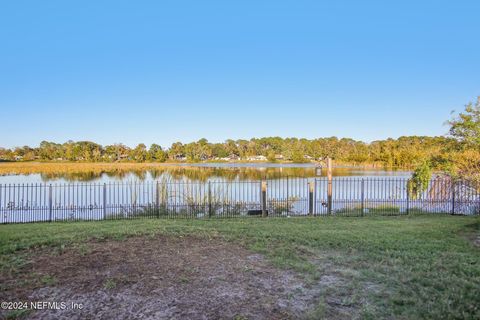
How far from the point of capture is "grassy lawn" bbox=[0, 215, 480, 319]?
3.84 m

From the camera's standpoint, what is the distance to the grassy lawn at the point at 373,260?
3840 millimetres

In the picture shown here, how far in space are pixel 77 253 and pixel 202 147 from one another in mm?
92285

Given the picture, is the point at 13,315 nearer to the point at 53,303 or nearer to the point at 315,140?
the point at 53,303

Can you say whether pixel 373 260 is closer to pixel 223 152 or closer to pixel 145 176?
pixel 145 176

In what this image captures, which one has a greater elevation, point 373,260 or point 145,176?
point 373,260

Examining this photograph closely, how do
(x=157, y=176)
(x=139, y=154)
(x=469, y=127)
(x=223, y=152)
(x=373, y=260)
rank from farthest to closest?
1. (x=223, y=152)
2. (x=139, y=154)
3. (x=157, y=176)
4. (x=469, y=127)
5. (x=373, y=260)

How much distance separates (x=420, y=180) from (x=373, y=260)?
583 inches

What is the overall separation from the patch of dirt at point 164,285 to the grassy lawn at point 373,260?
0.40 m

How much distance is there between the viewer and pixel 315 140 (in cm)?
10044

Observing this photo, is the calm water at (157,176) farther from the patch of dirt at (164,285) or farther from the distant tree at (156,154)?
the distant tree at (156,154)

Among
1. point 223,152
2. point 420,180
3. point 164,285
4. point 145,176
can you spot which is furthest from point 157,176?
point 223,152

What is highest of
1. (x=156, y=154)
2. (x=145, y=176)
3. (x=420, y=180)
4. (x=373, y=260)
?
(x=156, y=154)

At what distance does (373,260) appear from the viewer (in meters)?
5.71

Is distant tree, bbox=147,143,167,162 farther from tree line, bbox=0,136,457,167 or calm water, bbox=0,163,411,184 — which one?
calm water, bbox=0,163,411,184
